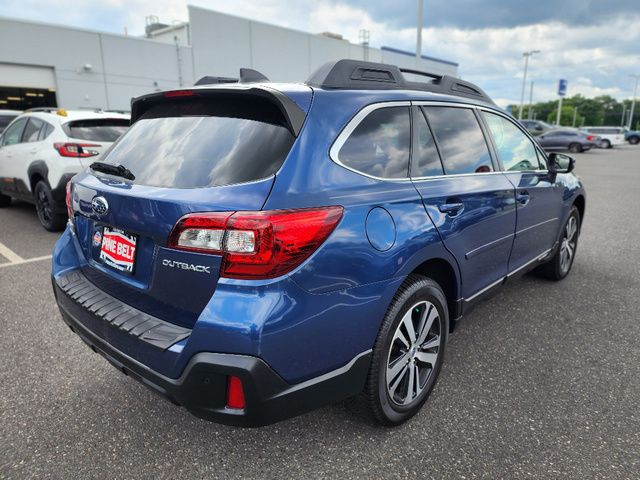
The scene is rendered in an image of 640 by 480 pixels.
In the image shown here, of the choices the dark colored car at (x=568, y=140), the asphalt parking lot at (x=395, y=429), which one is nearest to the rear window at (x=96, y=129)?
the asphalt parking lot at (x=395, y=429)

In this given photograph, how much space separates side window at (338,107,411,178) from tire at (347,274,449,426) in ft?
1.87

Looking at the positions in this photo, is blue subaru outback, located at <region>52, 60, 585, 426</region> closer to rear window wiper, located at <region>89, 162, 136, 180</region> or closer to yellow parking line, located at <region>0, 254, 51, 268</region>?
rear window wiper, located at <region>89, 162, 136, 180</region>

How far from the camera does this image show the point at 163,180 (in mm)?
2061

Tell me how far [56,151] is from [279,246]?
567cm

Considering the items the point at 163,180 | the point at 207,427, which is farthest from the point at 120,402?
the point at 163,180

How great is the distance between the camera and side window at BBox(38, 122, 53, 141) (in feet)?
20.9

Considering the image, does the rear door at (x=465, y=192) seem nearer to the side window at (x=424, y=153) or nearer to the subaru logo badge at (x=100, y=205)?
the side window at (x=424, y=153)

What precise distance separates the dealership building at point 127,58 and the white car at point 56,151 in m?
12.2

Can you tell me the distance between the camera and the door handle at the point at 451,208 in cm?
249

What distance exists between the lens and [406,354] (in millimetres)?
2389

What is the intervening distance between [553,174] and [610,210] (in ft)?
A: 20.0

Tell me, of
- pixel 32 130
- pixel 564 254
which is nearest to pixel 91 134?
pixel 32 130

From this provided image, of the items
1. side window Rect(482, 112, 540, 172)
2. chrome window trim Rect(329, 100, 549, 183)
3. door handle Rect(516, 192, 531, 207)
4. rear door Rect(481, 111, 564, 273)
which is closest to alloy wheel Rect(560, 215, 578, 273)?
rear door Rect(481, 111, 564, 273)

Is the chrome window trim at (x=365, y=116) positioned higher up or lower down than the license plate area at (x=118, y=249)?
higher up
